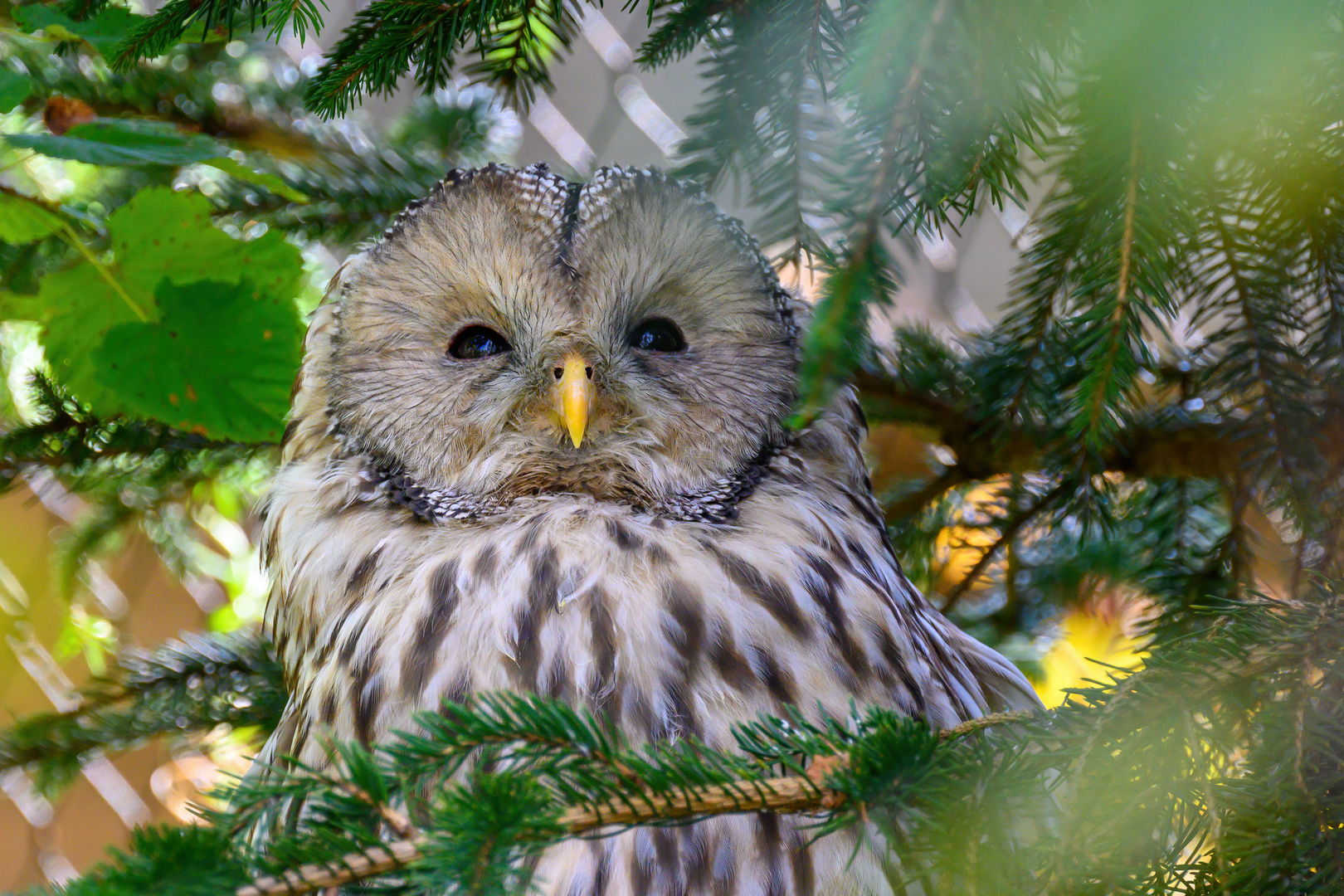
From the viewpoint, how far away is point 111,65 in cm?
71

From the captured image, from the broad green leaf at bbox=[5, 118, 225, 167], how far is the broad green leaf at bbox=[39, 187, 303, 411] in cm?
11

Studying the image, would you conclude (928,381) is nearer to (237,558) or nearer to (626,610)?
(626,610)

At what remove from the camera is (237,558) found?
2.07 metres

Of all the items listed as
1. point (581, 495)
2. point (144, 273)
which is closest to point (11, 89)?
point (144, 273)

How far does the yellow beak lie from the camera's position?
92 centimetres

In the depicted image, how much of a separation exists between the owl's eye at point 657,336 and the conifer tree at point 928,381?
0.84 ft

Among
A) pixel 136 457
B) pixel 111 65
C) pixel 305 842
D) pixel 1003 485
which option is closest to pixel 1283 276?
pixel 1003 485

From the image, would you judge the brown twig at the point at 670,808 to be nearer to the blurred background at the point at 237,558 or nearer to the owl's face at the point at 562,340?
the blurred background at the point at 237,558

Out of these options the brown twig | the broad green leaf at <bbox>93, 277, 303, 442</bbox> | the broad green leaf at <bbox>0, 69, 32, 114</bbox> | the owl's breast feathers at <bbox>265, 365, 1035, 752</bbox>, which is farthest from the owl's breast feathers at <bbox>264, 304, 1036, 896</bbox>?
the broad green leaf at <bbox>0, 69, 32, 114</bbox>

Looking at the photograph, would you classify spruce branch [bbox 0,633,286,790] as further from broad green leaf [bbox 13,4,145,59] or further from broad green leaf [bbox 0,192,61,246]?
broad green leaf [bbox 13,4,145,59]

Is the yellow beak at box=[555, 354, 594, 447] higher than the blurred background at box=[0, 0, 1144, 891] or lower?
lower

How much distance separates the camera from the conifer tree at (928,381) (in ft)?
1.50

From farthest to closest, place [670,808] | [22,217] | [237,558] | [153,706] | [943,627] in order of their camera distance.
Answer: [237,558]
[153,706]
[943,627]
[22,217]
[670,808]

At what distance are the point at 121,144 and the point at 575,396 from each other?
41 centimetres
